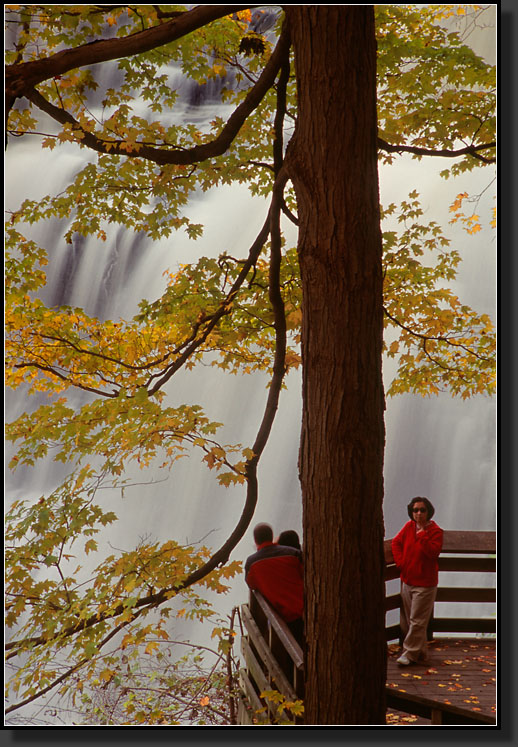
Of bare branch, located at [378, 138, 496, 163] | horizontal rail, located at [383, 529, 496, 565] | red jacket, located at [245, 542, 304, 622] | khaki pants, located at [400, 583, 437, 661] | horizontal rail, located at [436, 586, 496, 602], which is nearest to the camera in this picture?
red jacket, located at [245, 542, 304, 622]

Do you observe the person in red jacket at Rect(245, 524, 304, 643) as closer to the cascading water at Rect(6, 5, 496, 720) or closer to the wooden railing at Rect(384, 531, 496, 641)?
the cascading water at Rect(6, 5, 496, 720)

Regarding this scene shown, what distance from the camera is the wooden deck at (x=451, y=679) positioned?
105 inches

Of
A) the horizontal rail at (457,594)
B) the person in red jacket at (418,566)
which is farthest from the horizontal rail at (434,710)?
the horizontal rail at (457,594)

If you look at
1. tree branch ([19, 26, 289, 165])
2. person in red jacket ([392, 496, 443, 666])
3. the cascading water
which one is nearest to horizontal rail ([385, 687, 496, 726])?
person in red jacket ([392, 496, 443, 666])

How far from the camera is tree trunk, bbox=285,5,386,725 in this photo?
1870 millimetres

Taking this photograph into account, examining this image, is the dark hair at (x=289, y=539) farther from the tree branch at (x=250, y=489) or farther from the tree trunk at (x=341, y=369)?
the tree trunk at (x=341, y=369)

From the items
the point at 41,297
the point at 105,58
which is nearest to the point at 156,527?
the point at 41,297

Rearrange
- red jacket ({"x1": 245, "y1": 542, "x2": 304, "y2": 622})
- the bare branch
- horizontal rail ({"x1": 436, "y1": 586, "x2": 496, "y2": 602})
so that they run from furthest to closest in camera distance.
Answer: horizontal rail ({"x1": 436, "y1": 586, "x2": 496, "y2": 602}) → the bare branch → red jacket ({"x1": 245, "y1": 542, "x2": 304, "y2": 622})

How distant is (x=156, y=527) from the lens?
328 centimetres

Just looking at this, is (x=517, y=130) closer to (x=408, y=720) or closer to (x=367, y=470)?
(x=367, y=470)

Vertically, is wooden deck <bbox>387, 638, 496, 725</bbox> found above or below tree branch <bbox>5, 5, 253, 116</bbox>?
below

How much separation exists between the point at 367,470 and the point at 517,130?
59.8 inches

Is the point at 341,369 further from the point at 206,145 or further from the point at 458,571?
the point at 458,571

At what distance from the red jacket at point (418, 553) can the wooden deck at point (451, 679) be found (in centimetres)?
45
